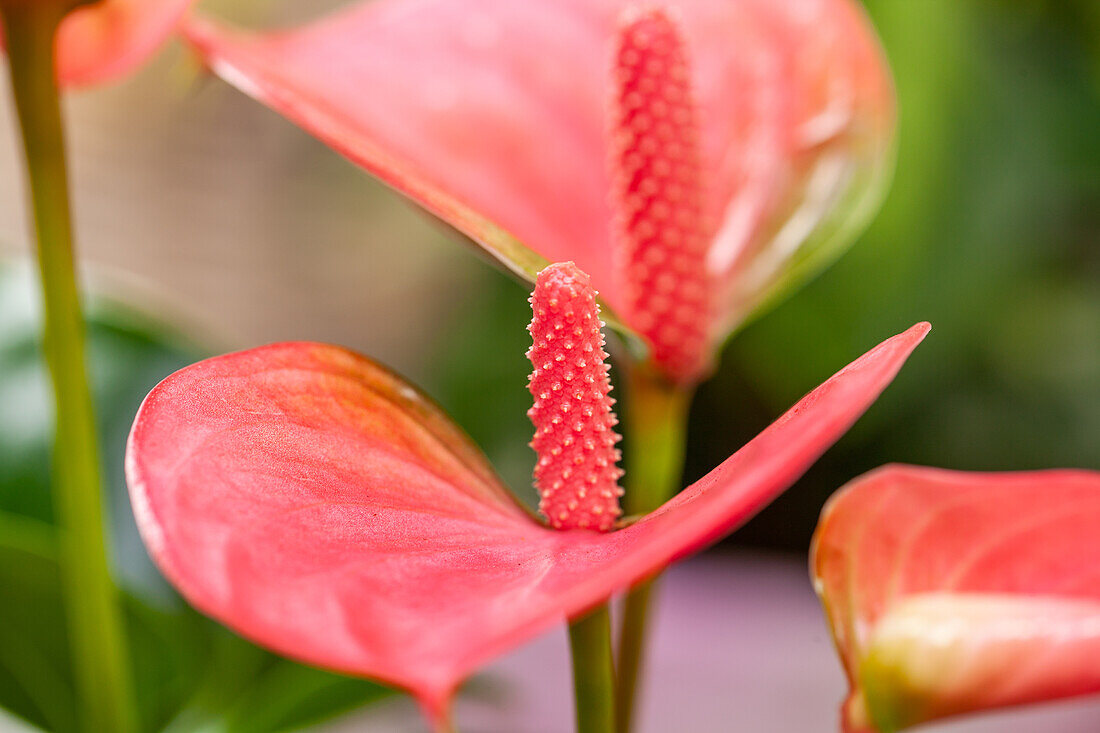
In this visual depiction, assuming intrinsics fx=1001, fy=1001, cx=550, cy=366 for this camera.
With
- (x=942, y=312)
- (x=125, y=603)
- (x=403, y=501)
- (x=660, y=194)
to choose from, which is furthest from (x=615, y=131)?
(x=942, y=312)

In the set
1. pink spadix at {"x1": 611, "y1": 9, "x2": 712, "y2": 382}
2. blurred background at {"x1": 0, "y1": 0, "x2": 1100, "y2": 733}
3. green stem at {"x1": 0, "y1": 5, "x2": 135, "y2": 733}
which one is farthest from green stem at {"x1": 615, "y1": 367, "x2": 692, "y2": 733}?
blurred background at {"x1": 0, "y1": 0, "x2": 1100, "y2": 733}

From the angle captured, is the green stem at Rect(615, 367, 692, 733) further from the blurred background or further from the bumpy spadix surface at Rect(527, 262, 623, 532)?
the blurred background

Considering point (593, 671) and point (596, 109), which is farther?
point (596, 109)

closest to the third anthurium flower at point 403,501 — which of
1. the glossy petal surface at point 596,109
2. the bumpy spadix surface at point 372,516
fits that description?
the bumpy spadix surface at point 372,516

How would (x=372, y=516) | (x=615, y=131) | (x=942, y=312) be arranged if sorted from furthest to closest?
(x=942, y=312) → (x=615, y=131) → (x=372, y=516)

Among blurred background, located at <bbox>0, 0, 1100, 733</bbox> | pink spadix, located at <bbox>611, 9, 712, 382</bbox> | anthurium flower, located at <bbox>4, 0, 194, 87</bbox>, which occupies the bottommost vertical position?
blurred background, located at <bbox>0, 0, 1100, 733</bbox>

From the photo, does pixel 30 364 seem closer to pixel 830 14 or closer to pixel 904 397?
pixel 830 14

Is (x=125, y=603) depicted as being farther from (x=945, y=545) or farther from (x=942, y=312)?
(x=942, y=312)

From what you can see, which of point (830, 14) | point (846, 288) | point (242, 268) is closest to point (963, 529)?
point (830, 14)
